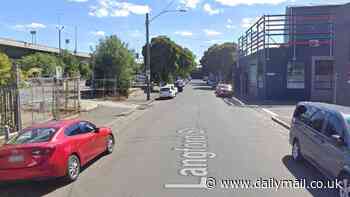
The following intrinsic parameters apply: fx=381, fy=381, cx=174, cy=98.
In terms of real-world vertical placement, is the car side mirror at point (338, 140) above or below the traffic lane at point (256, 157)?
above

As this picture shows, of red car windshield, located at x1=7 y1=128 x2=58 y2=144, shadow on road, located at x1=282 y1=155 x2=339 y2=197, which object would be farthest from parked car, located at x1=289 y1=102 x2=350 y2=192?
red car windshield, located at x1=7 y1=128 x2=58 y2=144

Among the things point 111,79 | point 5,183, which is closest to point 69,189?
point 5,183

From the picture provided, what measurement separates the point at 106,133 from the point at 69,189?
3.43 metres

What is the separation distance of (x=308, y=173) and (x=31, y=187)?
6142mm

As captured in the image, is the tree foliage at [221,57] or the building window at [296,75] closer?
the building window at [296,75]

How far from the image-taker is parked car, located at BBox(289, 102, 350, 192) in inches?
272

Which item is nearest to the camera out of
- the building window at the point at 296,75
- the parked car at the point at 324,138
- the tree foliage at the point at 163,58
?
the parked car at the point at 324,138

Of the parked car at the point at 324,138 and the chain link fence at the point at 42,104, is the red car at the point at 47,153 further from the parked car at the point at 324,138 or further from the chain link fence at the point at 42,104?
the chain link fence at the point at 42,104

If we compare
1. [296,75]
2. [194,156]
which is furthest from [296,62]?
[194,156]

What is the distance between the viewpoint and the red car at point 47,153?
25.5 ft

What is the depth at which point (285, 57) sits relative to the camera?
37125 millimetres

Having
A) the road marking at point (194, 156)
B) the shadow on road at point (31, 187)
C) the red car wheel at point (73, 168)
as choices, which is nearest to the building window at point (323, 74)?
the road marking at point (194, 156)

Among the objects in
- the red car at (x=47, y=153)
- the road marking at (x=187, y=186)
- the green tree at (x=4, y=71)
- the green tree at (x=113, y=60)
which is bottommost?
the road marking at (x=187, y=186)

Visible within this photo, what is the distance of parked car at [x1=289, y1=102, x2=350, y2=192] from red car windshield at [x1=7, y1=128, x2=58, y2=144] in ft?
19.1
